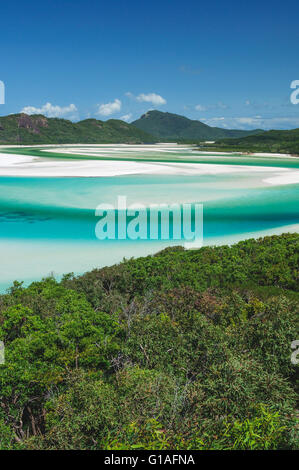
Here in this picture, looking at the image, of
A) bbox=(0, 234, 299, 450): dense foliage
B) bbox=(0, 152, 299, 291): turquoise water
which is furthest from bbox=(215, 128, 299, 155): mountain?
bbox=(0, 234, 299, 450): dense foliage

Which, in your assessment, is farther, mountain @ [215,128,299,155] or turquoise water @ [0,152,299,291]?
mountain @ [215,128,299,155]

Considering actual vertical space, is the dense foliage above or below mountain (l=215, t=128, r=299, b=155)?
below

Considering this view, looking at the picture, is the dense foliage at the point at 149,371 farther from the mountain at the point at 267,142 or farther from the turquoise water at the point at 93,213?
the mountain at the point at 267,142

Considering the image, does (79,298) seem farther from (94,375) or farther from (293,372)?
(293,372)

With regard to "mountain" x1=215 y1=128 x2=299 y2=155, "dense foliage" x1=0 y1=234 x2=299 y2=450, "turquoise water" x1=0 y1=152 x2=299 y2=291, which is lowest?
"dense foliage" x1=0 y1=234 x2=299 y2=450

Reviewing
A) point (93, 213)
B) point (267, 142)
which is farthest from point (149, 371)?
point (267, 142)

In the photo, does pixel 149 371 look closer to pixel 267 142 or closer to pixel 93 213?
pixel 93 213

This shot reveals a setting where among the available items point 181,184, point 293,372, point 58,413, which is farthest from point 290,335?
point 181,184

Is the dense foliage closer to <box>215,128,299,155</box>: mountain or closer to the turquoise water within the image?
the turquoise water
